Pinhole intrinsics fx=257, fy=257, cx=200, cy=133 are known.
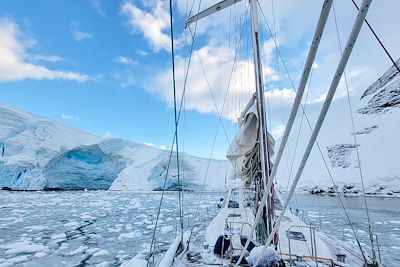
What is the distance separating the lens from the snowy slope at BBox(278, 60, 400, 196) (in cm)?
4072

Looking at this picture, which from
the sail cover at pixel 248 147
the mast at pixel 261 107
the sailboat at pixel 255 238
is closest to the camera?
the sailboat at pixel 255 238

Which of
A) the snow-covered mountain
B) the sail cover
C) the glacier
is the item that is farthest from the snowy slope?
the sail cover

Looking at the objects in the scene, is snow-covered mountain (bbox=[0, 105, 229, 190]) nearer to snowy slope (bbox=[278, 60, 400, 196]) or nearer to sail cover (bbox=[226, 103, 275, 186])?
snowy slope (bbox=[278, 60, 400, 196])

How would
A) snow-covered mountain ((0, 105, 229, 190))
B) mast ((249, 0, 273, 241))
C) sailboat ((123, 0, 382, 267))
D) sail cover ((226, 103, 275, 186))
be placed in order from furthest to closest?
snow-covered mountain ((0, 105, 229, 190)) < sail cover ((226, 103, 275, 186)) < mast ((249, 0, 273, 241)) < sailboat ((123, 0, 382, 267))

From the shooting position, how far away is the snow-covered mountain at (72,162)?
131 ft

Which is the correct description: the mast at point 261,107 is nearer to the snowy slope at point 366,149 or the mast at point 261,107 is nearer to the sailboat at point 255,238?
the sailboat at point 255,238

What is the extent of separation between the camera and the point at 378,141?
52.0 m

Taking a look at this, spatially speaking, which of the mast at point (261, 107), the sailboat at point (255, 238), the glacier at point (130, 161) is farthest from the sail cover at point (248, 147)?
the glacier at point (130, 161)

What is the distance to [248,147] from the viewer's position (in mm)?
7117

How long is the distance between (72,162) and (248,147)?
4485 centimetres

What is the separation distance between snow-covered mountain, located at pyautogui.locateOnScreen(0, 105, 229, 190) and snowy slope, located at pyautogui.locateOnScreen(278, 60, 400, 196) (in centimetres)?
2066

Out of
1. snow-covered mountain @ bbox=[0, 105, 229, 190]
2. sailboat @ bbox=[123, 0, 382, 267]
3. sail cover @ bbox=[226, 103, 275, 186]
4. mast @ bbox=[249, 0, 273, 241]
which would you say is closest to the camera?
sailboat @ bbox=[123, 0, 382, 267]

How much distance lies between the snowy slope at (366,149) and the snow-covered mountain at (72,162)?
20663 mm

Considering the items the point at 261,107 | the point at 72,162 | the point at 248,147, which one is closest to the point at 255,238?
the point at 248,147
